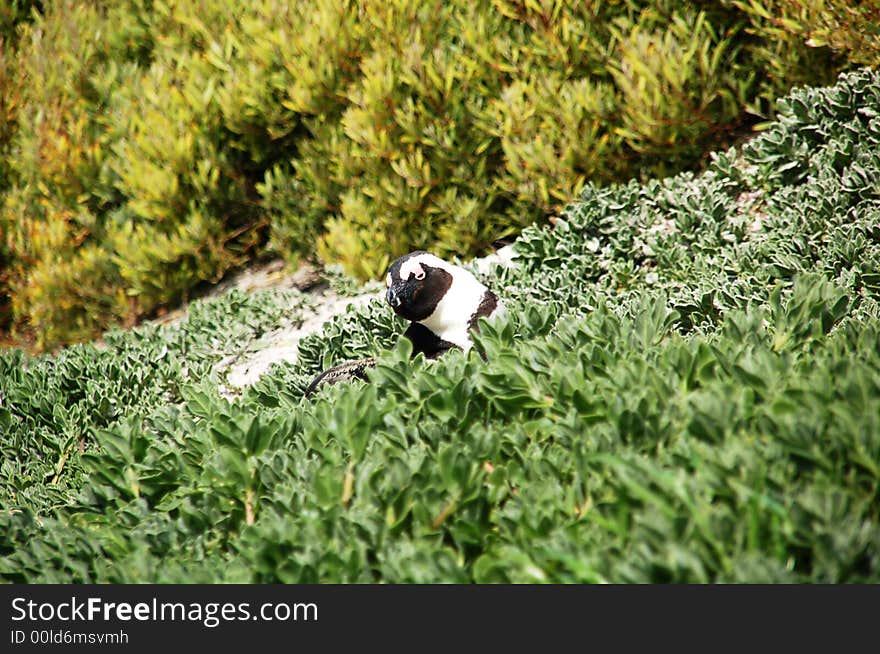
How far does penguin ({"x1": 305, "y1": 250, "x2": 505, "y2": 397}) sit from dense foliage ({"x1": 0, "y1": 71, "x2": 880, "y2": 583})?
0.33 meters

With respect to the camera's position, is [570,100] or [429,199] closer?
[570,100]

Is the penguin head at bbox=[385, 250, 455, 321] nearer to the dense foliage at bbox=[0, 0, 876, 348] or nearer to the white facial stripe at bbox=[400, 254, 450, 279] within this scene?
the white facial stripe at bbox=[400, 254, 450, 279]

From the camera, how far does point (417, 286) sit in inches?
144

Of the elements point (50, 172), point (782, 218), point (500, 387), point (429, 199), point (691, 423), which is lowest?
point (50, 172)

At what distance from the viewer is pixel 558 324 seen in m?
3.05

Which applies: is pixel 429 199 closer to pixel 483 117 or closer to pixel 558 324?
pixel 483 117

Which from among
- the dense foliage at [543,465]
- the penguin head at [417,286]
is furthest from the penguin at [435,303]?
the dense foliage at [543,465]

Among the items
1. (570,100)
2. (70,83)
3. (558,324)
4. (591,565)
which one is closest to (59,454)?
(558,324)

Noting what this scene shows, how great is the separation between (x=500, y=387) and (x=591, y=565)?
81 cm

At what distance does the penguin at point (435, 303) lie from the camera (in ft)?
12.0

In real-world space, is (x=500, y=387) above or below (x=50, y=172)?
above

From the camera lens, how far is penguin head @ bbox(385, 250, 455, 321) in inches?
144

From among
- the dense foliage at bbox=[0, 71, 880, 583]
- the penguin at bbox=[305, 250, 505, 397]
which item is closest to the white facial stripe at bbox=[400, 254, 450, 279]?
the penguin at bbox=[305, 250, 505, 397]

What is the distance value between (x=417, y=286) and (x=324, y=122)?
3.25 metres
